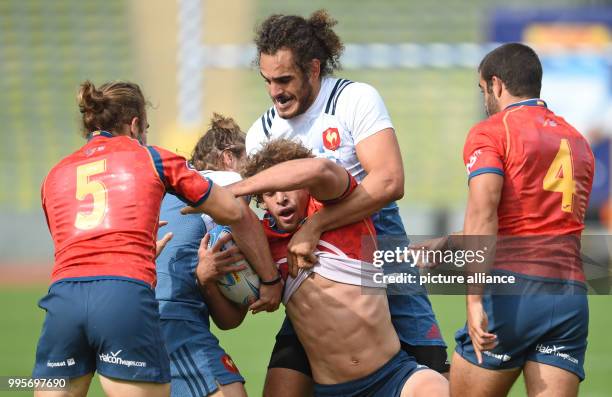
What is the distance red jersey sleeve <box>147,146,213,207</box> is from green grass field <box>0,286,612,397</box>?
3198mm

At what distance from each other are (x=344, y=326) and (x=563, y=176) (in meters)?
1.16

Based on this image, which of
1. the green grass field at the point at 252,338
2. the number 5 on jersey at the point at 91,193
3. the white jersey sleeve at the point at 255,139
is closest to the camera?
the number 5 on jersey at the point at 91,193

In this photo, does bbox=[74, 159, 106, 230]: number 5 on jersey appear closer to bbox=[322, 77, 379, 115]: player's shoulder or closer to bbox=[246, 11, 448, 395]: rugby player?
bbox=[246, 11, 448, 395]: rugby player

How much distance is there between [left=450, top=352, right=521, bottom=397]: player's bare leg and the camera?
4.18 m

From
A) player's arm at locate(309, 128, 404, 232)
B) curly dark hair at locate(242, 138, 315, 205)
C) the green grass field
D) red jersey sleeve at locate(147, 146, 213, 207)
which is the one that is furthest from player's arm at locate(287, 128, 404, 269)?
the green grass field

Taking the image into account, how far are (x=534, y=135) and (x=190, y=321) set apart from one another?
1819 mm

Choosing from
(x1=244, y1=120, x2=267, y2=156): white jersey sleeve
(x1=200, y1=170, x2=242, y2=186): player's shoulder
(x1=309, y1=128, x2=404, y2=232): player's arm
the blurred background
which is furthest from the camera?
the blurred background

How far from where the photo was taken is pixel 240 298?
452cm

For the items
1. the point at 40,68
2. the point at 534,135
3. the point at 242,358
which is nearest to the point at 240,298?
the point at 534,135

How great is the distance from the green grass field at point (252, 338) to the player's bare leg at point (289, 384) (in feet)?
7.58

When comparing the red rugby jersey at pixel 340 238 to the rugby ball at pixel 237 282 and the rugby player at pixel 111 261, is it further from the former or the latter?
the rugby player at pixel 111 261

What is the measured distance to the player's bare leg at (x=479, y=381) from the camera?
4.18 metres

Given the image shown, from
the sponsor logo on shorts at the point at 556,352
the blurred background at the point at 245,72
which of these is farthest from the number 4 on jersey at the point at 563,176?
the blurred background at the point at 245,72

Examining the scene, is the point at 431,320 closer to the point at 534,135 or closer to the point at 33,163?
the point at 534,135
